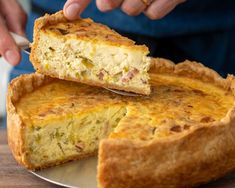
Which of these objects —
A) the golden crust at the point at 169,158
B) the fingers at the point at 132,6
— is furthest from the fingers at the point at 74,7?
the golden crust at the point at 169,158

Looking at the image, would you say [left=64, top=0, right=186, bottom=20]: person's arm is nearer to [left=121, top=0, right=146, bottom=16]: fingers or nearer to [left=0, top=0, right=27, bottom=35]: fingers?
[left=121, top=0, right=146, bottom=16]: fingers

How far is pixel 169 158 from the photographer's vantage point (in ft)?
7.91

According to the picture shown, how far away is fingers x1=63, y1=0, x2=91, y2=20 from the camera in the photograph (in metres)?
2.98

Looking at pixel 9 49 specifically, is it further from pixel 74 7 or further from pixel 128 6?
pixel 128 6

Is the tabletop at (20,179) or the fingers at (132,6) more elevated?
the fingers at (132,6)

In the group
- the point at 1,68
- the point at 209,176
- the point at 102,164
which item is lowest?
the point at 1,68

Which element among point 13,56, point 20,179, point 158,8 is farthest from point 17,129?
point 158,8

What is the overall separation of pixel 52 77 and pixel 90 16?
57 centimetres

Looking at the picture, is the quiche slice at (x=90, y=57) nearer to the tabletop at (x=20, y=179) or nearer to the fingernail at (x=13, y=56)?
the fingernail at (x=13, y=56)

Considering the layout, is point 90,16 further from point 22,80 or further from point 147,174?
point 147,174

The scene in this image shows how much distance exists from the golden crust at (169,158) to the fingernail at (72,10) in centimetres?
85

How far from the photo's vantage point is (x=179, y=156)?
242 cm

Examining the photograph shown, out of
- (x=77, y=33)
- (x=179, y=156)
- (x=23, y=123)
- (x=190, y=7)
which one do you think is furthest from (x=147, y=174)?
(x=190, y=7)

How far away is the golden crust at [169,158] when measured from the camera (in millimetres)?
→ 2377
